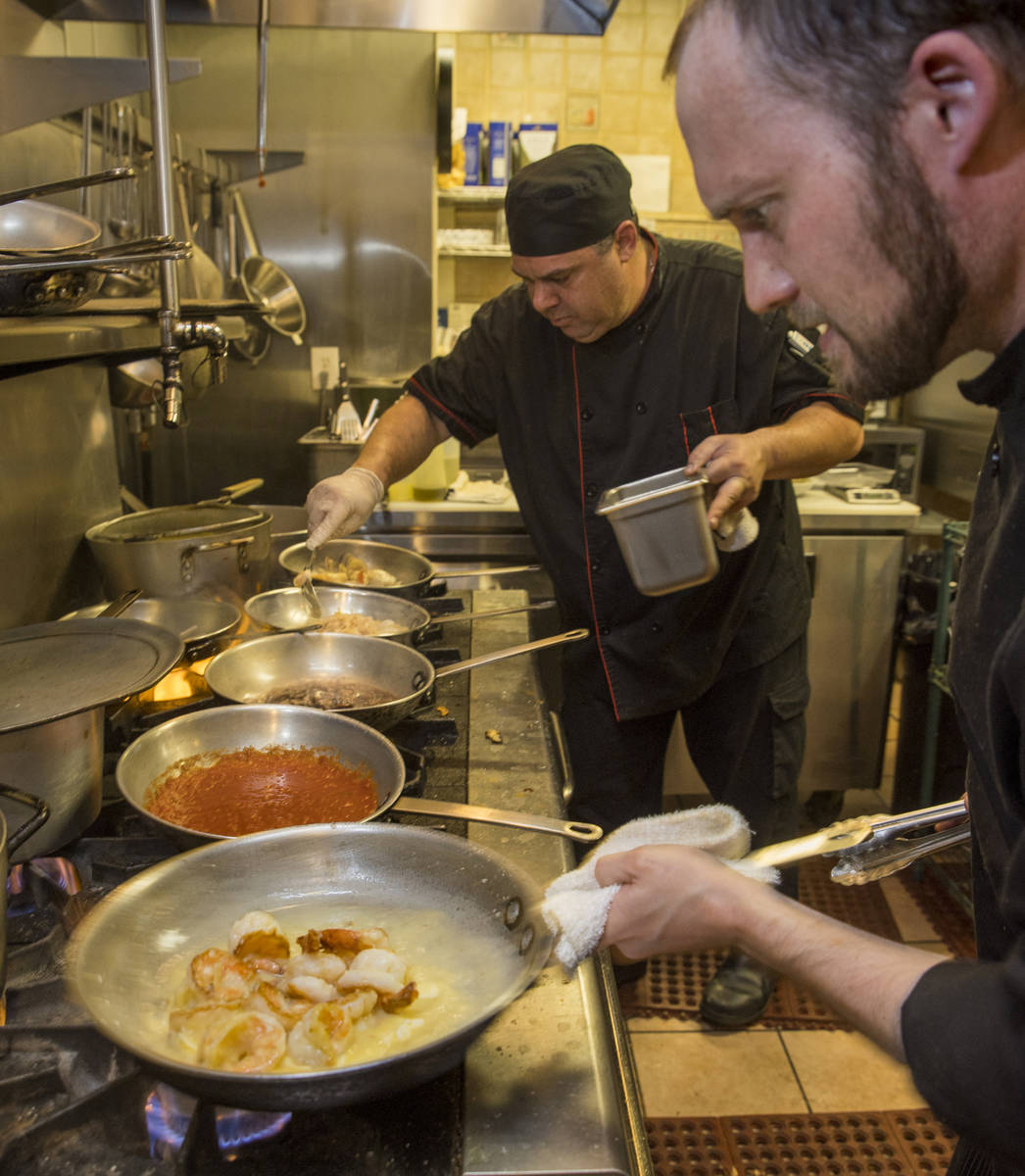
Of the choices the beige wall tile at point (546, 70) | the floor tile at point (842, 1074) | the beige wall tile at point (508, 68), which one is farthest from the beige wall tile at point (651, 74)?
the floor tile at point (842, 1074)

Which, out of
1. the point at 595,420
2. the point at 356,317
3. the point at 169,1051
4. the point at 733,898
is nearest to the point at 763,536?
the point at 595,420

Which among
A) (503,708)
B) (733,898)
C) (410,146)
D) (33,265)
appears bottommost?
(503,708)

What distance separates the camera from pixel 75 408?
2.12 m

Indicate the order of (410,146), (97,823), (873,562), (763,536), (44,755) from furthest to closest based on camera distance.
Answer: (410,146)
(873,562)
(763,536)
(97,823)
(44,755)

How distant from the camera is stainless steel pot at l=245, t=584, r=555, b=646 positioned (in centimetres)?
201

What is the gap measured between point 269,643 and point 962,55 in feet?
4.67

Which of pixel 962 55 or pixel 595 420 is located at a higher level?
pixel 962 55

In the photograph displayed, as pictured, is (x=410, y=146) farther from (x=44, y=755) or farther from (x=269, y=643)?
(x=44, y=755)

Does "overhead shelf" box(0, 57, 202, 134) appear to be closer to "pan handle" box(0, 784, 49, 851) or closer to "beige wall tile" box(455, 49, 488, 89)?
"pan handle" box(0, 784, 49, 851)

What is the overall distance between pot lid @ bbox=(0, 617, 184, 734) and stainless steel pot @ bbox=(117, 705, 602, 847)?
113 millimetres

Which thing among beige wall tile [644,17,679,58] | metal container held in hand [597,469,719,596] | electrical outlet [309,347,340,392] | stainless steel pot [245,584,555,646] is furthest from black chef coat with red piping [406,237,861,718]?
beige wall tile [644,17,679,58]

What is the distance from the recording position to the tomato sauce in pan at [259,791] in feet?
4.05

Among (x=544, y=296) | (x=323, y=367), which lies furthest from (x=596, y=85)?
(x=544, y=296)

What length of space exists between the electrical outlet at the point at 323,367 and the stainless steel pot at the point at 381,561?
1.98 metres
